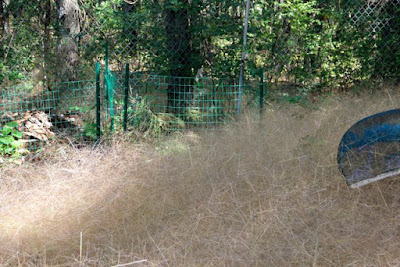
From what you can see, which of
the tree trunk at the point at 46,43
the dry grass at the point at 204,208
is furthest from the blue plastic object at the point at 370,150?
the tree trunk at the point at 46,43

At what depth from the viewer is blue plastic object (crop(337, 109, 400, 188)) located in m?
3.89

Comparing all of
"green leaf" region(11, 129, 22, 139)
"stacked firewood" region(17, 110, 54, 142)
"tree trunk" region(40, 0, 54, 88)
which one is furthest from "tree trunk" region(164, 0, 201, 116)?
"green leaf" region(11, 129, 22, 139)

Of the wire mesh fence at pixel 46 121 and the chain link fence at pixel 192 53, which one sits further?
the chain link fence at pixel 192 53

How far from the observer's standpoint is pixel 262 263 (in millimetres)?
3139

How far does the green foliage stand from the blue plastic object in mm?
3567

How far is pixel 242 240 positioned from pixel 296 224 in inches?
18.9

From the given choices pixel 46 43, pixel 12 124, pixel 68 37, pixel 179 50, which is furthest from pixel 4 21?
pixel 12 124

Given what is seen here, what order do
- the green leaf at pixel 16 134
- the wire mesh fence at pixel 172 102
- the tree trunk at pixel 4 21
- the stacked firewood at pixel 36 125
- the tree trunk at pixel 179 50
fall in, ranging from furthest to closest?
the tree trunk at pixel 4 21, the tree trunk at pixel 179 50, the wire mesh fence at pixel 172 102, the stacked firewood at pixel 36 125, the green leaf at pixel 16 134

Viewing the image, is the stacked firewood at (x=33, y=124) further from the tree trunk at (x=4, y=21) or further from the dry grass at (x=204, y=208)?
the tree trunk at (x=4, y=21)

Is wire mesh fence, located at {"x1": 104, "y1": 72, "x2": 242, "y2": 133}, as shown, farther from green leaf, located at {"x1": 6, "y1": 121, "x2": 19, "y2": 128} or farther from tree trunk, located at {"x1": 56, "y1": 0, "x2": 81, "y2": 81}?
green leaf, located at {"x1": 6, "y1": 121, "x2": 19, "y2": 128}

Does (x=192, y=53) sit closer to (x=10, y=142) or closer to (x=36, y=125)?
(x=36, y=125)

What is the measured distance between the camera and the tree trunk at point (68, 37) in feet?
23.6

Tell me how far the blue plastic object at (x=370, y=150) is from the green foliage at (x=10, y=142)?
3.57 m

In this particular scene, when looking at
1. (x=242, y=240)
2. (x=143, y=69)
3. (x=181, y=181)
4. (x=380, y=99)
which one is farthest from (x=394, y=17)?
(x=242, y=240)
